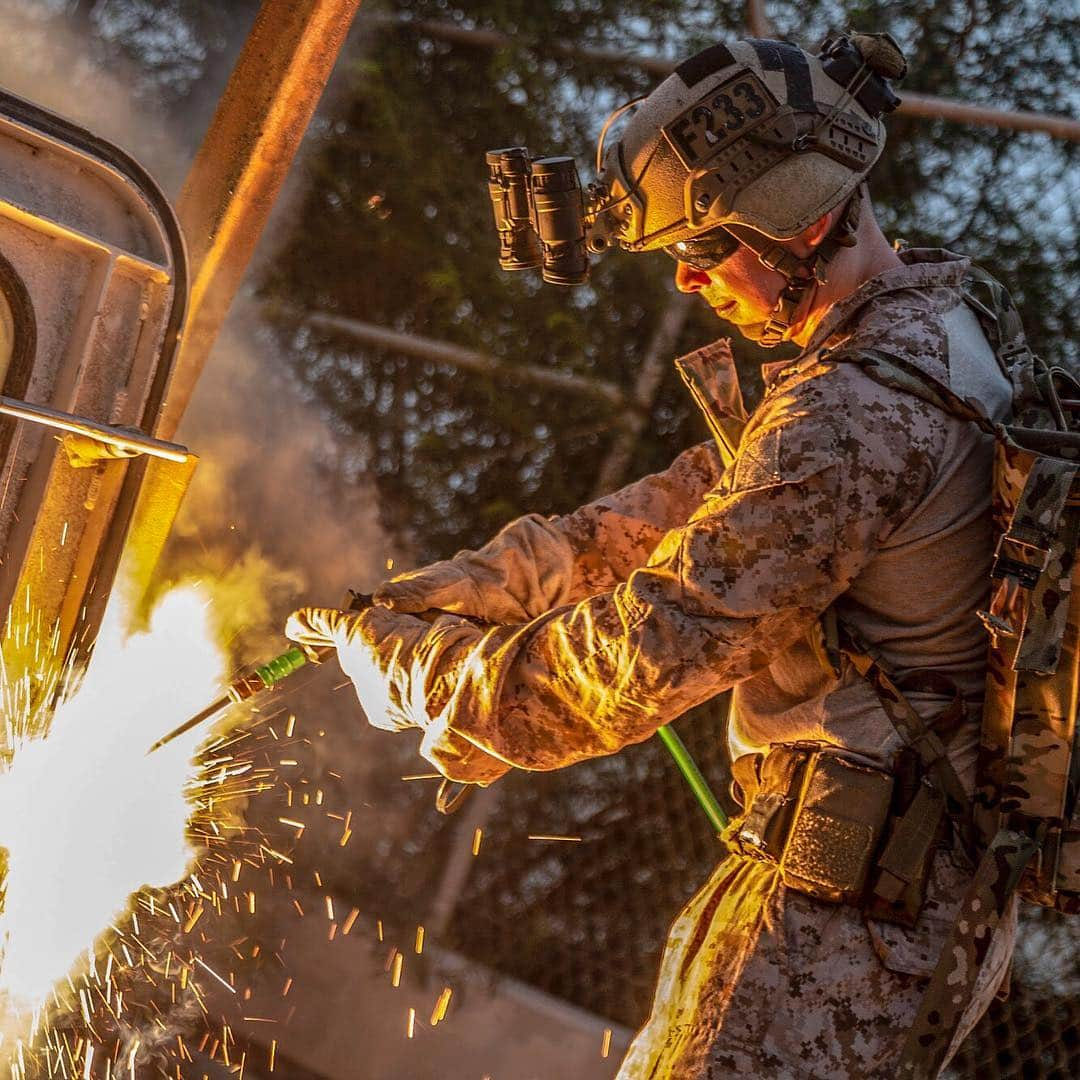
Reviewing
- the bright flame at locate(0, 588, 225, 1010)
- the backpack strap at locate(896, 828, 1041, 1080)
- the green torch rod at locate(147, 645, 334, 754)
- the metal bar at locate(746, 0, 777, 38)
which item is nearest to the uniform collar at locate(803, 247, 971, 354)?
the backpack strap at locate(896, 828, 1041, 1080)

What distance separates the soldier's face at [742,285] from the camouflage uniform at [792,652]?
19cm

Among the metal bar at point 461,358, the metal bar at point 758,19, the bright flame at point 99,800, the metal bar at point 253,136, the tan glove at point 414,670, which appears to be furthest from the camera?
the metal bar at point 461,358

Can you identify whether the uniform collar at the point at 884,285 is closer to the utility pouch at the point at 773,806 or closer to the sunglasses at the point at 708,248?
the sunglasses at the point at 708,248

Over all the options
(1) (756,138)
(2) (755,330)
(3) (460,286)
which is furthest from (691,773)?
(3) (460,286)

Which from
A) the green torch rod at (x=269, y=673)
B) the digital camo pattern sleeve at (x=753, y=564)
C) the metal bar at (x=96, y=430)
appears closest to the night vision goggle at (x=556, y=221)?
the digital camo pattern sleeve at (x=753, y=564)

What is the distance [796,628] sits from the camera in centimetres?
246

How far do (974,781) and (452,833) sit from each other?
3446 mm

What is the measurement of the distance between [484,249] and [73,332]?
3055mm

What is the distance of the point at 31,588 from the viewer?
311 centimetres

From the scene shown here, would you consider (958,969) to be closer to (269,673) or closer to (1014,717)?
(1014,717)

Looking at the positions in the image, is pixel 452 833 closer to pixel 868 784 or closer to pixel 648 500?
pixel 648 500

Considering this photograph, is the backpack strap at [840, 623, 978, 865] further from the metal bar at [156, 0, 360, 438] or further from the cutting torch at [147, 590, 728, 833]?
the metal bar at [156, 0, 360, 438]

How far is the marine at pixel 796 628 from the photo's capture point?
2.36 m

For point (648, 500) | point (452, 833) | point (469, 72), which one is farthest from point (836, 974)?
point (469, 72)
